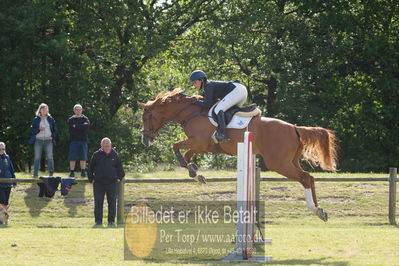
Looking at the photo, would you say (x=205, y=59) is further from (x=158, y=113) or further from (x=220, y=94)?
(x=220, y=94)

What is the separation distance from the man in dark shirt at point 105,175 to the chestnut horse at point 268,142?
2.00 metres

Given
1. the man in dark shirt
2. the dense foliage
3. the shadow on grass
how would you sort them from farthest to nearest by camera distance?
the dense foliage
the shadow on grass
the man in dark shirt

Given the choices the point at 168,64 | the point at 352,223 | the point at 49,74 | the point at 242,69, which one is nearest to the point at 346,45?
the point at 242,69

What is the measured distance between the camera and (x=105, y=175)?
46.9 feet

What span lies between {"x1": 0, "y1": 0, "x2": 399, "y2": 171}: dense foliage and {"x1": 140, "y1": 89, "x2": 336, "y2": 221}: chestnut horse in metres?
13.2

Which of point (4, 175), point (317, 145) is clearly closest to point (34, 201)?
point (4, 175)

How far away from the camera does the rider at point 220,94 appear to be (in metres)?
11.7

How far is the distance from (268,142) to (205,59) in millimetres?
17015

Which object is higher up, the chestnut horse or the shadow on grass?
Answer: the chestnut horse

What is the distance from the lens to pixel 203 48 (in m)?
28.2

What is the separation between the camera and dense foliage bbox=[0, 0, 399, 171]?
25859 mm

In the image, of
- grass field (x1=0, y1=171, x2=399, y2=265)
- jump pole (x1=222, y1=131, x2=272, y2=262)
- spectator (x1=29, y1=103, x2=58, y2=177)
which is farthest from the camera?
spectator (x1=29, y1=103, x2=58, y2=177)

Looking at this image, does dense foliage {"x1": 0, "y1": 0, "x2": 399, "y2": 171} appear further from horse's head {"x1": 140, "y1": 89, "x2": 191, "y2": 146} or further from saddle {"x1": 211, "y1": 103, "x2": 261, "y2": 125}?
saddle {"x1": 211, "y1": 103, "x2": 261, "y2": 125}

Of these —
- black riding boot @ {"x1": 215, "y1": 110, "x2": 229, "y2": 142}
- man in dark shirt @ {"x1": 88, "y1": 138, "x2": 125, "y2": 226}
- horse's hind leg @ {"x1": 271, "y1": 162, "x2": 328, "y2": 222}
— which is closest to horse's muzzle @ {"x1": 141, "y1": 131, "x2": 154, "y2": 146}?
black riding boot @ {"x1": 215, "y1": 110, "x2": 229, "y2": 142}
